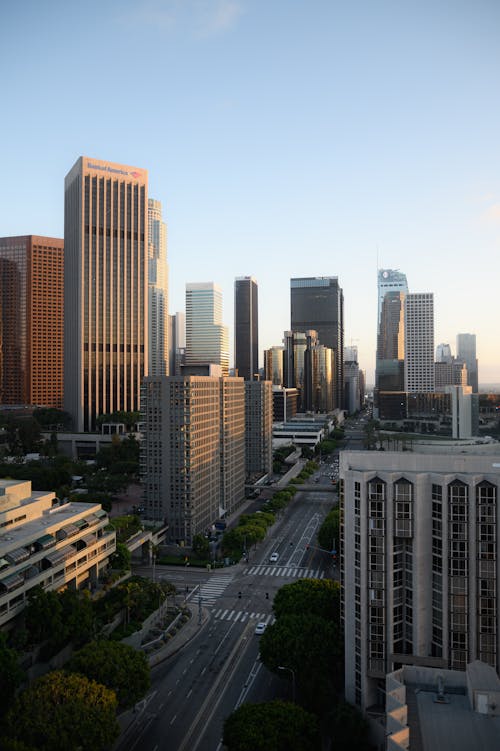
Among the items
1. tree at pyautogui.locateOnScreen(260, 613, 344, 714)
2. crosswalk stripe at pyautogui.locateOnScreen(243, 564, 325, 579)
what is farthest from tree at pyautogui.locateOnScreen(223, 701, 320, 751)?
Answer: crosswalk stripe at pyautogui.locateOnScreen(243, 564, 325, 579)

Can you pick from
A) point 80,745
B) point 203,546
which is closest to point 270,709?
point 80,745

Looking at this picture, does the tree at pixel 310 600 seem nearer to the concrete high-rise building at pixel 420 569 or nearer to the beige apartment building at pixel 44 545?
the concrete high-rise building at pixel 420 569

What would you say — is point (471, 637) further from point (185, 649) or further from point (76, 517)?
point (76, 517)

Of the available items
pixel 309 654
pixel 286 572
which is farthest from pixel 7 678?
pixel 286 572

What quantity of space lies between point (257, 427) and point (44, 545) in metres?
112

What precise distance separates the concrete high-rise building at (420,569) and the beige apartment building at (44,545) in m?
35.9

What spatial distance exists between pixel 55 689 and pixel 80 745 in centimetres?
481

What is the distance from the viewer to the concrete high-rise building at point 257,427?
175 metres

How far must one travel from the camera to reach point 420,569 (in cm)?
5444

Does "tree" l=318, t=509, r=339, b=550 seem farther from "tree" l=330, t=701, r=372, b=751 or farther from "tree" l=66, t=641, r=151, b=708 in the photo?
"tree" l=66, t=641, r=151, b=708

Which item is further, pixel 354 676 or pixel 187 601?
pixel 187 601

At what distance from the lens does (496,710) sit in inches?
1534

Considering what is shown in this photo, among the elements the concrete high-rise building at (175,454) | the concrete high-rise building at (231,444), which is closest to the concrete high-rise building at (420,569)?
the concrete high-rise building at (175,454)

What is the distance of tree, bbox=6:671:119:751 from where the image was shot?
145 feet
